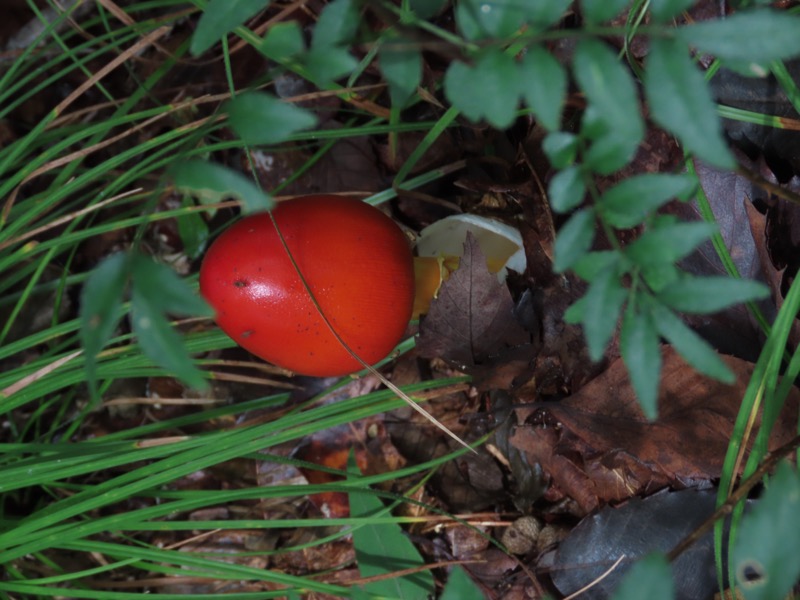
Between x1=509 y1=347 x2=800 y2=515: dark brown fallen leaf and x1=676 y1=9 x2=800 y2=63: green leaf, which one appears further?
x1=509 y1=347 x2=800 y2=515: dark brown fallen leaf

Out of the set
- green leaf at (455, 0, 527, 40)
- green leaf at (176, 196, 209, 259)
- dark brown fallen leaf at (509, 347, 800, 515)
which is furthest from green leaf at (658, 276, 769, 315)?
green leaf at (176, 196, 209, 259)

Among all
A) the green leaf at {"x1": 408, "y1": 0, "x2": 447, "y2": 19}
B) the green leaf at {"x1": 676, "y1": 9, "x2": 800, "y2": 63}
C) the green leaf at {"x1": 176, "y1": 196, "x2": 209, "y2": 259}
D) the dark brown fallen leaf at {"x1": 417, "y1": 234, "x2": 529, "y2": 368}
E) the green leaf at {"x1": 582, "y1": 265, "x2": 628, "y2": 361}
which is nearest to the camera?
the green leaf at {"x1": 676, "y1": 9, "x2": 800, "y2": 63}

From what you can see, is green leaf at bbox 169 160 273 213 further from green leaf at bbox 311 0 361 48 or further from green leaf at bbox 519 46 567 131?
green leaf at bbox 519 46 567 131

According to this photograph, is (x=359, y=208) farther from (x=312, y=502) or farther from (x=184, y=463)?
(x=312, y=502)

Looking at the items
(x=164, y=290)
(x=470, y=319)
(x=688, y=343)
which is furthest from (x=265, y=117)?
(x=470, y=319)

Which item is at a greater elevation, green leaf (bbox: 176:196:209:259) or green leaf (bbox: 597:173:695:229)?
green leaf (bbox: 597:173:695:229)

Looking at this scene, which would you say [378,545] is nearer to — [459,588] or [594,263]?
[459,588]
